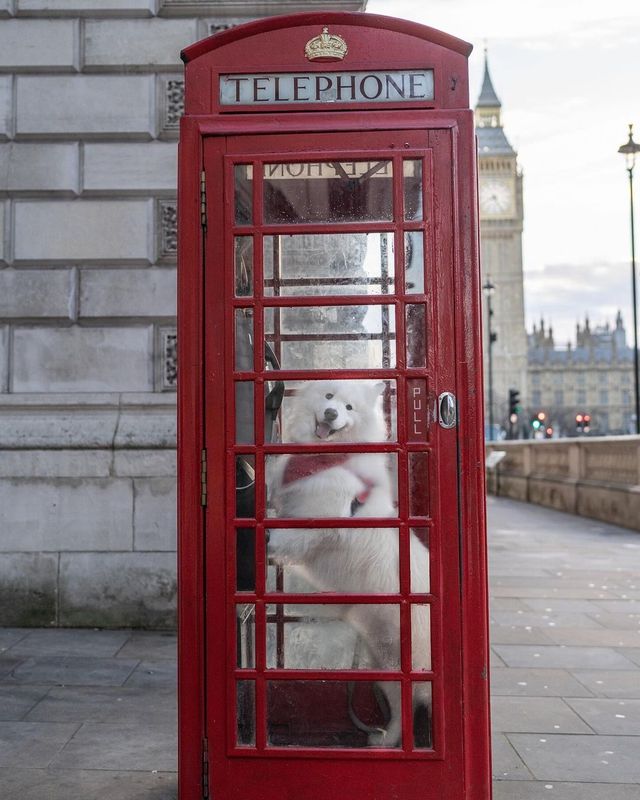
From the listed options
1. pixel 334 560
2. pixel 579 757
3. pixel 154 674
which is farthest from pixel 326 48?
pixel 154 674

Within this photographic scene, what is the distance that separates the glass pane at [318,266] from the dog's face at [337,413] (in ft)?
1.05

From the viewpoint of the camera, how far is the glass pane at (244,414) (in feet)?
9.98

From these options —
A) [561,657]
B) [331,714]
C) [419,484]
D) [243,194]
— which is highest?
[243,194]

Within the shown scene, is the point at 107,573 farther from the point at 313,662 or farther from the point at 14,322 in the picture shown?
the point at 313,662

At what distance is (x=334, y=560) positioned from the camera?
120 inches

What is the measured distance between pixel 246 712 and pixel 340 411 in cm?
104

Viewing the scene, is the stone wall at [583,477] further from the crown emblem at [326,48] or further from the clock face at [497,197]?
the clock face at [497,197]

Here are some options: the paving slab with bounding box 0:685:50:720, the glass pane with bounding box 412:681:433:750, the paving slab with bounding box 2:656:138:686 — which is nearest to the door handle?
the glass pane with bounding box 412:681:433:750

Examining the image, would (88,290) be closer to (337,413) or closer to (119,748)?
(119,748)

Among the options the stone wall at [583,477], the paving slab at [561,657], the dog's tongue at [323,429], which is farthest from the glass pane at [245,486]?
the stone wall at [583,477]

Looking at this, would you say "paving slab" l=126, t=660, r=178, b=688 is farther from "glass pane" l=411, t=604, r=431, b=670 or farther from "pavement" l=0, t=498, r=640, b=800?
"glass pane" l=411, t=604, r=431, b=670

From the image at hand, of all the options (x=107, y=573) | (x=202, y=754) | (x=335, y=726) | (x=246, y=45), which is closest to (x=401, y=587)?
(x=335, y=726)

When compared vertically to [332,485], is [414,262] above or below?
above

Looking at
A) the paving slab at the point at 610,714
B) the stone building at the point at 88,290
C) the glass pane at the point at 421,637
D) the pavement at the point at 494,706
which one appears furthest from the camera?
the stone building at the point at 88,290
